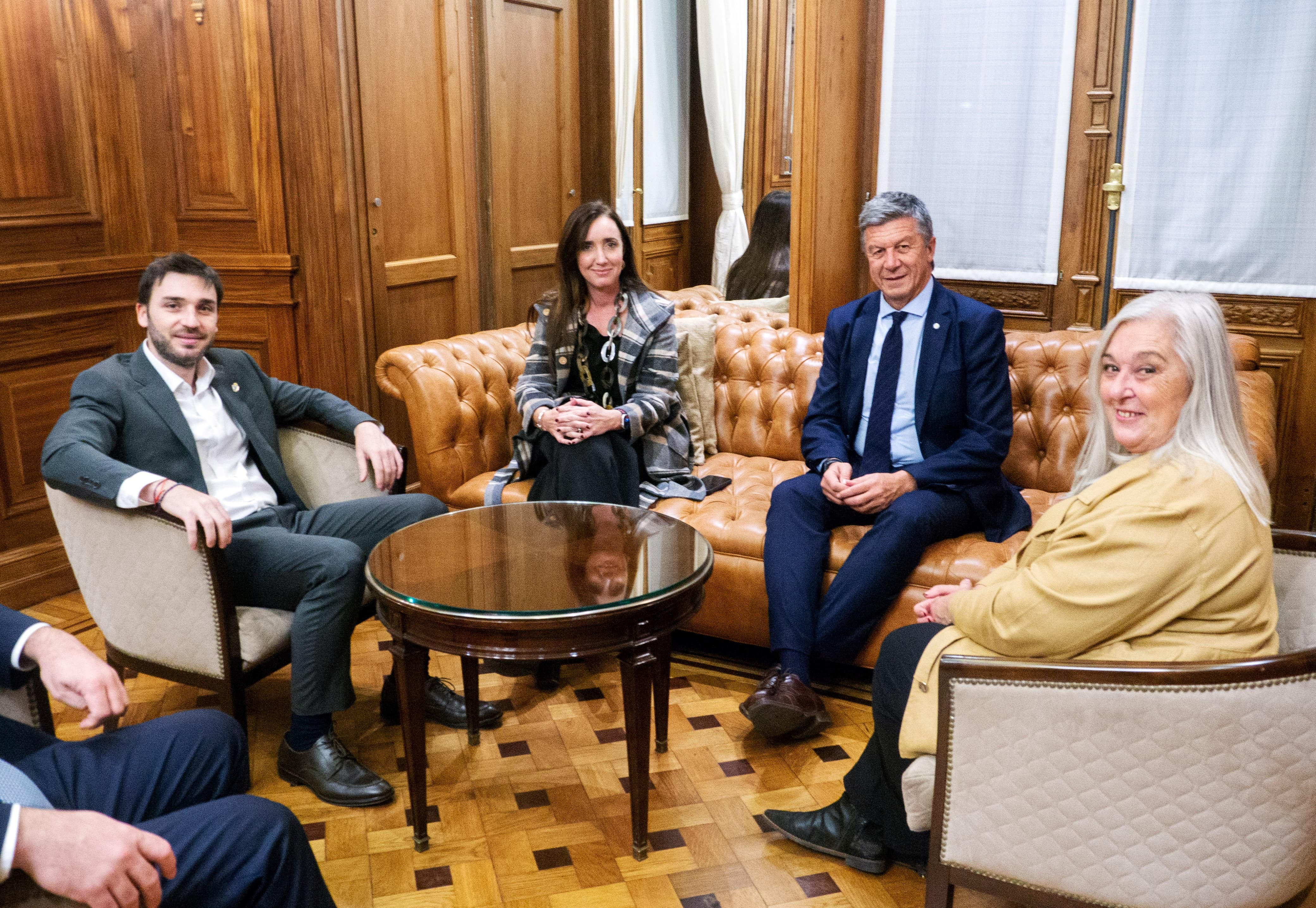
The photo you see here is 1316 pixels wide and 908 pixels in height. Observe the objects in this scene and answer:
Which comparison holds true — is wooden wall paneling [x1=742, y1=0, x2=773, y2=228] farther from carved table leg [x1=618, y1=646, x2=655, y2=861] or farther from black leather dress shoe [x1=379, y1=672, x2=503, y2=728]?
carved table leg [x1=618, y1=646, x2=655, y2=861]

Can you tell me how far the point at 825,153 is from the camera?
3512 millimetres

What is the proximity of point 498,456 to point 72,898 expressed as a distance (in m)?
2.27

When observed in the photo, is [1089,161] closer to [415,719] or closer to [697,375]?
[697,375]

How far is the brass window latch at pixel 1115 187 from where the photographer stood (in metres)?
3.36

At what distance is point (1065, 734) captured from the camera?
1557 mm

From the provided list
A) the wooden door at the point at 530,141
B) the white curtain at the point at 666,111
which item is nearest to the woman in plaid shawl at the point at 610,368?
the wooden door at the point at 530,141

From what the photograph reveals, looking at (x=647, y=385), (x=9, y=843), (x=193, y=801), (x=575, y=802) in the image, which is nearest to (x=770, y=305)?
(x=647, y=385)

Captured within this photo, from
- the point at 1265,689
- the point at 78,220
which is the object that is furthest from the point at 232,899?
the point at 78,220

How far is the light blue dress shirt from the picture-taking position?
2.87 m

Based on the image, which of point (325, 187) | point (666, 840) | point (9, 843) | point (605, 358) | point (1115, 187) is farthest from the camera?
point (325, 187)

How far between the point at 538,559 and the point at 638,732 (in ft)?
1.38

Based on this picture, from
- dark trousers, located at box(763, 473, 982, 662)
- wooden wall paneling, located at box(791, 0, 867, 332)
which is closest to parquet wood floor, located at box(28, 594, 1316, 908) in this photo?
dark trousers, located at box(763, 473, 982, 662)

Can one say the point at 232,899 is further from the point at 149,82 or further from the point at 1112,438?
the point at 149,82

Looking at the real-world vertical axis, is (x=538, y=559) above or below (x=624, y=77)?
below
